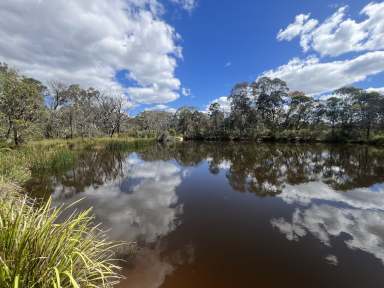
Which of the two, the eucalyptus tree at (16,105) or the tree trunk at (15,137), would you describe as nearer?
the eucalyptus tree at (16,105)

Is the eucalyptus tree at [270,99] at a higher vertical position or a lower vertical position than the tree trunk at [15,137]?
higher

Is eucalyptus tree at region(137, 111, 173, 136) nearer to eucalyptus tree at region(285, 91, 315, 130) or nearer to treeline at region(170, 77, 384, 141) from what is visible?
treeline at region(170, 77, 384, 141)

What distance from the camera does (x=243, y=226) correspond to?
5.12 m

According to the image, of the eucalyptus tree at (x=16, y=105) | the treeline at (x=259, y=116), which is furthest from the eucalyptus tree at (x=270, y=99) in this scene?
the eucalyptus tree at (x=16, y=105)

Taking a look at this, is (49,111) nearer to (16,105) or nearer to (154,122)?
(16,105)

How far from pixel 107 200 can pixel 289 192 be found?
7.06m

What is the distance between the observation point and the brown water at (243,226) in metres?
3.38

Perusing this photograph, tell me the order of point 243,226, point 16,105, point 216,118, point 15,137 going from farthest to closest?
point 216,118 < point 15,137 < point 16,105 < point 243,226

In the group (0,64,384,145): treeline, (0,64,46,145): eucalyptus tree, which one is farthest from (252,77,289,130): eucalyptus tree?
(0,64,46,145): eucalyptus tree

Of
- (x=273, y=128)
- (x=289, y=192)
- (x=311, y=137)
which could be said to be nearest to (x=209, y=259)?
(x=289, y=192)

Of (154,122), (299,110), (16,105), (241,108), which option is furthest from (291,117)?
(16,105)

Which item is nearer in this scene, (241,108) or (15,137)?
(15,137)

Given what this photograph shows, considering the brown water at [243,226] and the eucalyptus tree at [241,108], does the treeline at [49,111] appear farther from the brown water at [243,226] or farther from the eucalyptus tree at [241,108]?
the eucalyptus tree at [241,108]

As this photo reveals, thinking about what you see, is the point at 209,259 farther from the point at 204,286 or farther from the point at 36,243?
the point at 36,243
